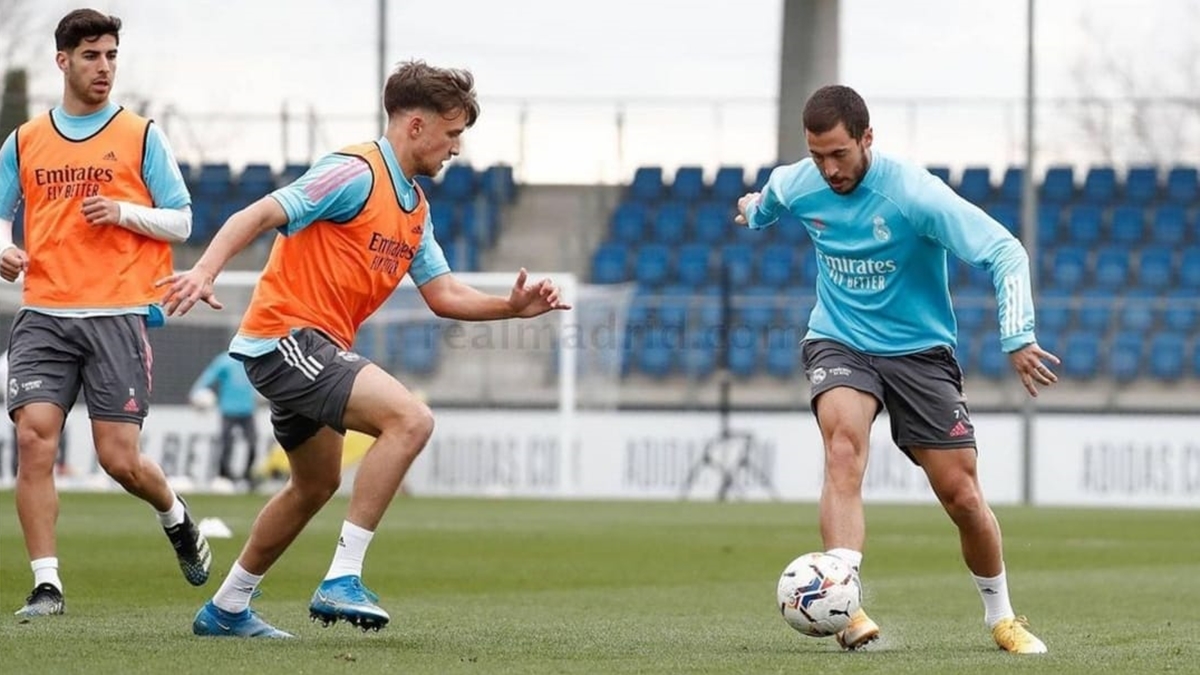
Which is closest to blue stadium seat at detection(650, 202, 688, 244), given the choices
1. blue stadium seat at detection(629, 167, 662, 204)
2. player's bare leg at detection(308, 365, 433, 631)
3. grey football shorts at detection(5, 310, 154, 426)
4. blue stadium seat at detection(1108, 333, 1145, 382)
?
blue stadium seat at detection(629, 167, 662, 204)

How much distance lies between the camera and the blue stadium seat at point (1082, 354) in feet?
87.2

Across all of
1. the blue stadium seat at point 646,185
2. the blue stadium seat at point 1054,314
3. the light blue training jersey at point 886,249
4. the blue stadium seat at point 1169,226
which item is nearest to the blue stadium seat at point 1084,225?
the blue stadium seat at point 1169,226

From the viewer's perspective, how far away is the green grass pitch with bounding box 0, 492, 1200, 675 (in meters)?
6.86

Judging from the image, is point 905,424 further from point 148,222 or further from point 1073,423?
point 1073,423

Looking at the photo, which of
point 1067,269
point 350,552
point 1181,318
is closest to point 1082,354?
point 1181,318

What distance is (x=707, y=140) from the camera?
30.0 m

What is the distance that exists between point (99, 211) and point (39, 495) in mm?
1168

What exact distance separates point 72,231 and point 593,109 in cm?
2186

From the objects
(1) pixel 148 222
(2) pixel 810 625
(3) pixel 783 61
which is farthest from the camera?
(3) pixel 783 61

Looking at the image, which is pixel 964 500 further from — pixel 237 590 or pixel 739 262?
pixel 739 262

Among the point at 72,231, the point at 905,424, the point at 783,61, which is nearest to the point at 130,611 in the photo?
the point at 72,231

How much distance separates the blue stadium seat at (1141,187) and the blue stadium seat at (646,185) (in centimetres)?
700

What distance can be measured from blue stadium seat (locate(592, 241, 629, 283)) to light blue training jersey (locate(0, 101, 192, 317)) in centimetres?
2208

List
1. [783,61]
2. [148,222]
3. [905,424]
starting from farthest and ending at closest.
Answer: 1. [783,61]
2. [148,222]
3. [905,424]
